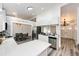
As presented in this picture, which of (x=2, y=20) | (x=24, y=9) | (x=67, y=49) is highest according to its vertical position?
(x=24, y=9)

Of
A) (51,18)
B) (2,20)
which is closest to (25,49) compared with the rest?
(2,20)

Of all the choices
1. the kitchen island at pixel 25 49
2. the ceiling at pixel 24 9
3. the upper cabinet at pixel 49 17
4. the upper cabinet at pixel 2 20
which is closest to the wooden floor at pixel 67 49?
the kitchen island at pixel 25 49

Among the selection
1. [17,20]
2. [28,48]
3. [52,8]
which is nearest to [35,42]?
[28,48]

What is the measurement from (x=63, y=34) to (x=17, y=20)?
862 mm

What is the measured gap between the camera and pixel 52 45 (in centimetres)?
174

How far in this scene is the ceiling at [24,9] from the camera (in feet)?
5.16

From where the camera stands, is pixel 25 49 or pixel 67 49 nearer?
pixel 25 49

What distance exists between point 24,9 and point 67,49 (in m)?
1.04

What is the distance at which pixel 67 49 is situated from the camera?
5.65ft

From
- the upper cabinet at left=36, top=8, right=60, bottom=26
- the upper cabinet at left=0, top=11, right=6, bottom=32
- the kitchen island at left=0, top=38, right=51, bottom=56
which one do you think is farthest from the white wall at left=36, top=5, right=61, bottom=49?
the upper cabinet at left=0, top=11, right=6, bottom=32

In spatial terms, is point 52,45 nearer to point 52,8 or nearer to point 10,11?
point 52,8

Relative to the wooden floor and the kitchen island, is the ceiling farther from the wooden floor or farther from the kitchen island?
the wooden floor

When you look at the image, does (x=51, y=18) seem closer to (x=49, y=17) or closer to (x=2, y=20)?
(x=49, y=17)

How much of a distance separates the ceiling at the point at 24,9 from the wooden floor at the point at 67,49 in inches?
26.4
